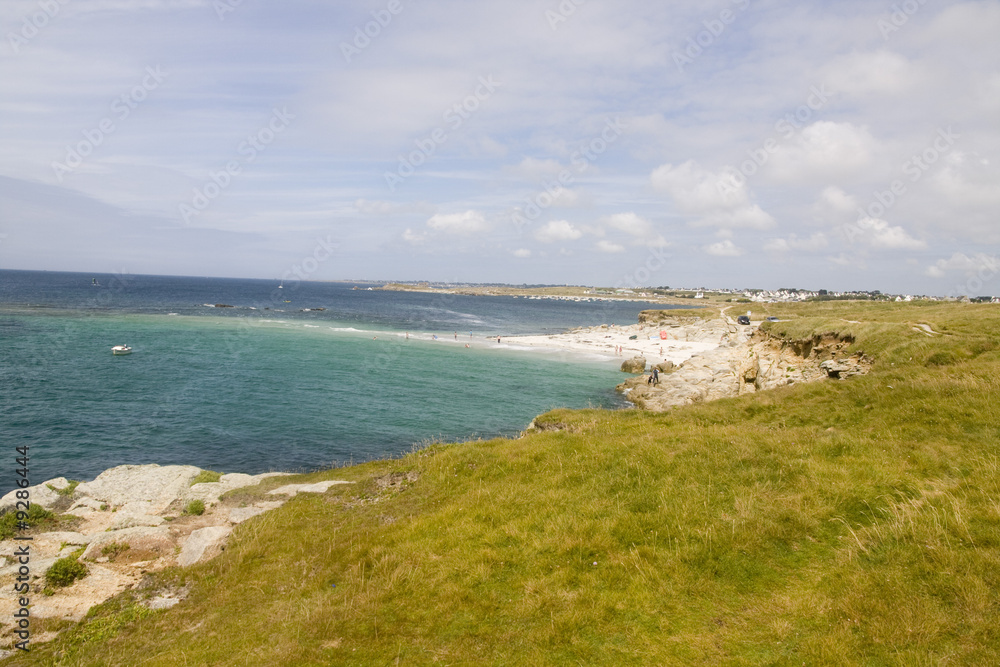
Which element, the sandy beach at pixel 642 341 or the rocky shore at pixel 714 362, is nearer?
the rocky shore at pixel 714 362

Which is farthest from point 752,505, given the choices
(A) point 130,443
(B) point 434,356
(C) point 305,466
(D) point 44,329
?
(D) point 44,329

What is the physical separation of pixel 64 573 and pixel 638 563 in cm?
1387

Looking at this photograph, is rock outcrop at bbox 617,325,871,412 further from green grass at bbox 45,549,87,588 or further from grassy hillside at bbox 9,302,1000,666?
green grass at bbox 45,549,87,588

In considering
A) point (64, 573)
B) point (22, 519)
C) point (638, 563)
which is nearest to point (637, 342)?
point (638, 563)

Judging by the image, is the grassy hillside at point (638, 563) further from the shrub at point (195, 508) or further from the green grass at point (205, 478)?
the green grass at point (205, 478)

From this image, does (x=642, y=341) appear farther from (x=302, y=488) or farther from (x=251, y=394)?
(x=302, y=488)

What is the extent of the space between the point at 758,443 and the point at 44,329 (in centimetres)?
10245

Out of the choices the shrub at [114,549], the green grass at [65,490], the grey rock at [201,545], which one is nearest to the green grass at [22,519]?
the green grass at [65,490]

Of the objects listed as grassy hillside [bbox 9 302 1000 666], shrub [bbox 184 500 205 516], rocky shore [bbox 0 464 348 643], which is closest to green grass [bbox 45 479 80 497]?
rocky shore [bbox 0 464 348 643]

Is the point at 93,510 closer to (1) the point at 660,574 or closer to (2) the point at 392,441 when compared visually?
(2) the point at 392,441

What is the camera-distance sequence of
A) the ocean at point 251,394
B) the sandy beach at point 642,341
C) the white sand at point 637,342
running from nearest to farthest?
the ocean at point 251,394, the white sand at point 637,342, the sandy beach at point 642,341

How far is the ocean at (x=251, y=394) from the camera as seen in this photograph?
31.7 meters

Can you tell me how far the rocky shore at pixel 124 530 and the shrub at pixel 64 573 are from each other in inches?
4.5

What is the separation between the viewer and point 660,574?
9.58 meters
